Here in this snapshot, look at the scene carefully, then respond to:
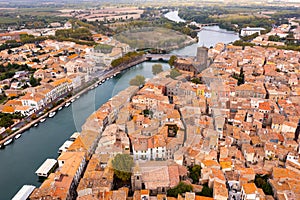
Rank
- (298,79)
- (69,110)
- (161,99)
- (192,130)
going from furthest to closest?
(298,79), (69,110), (161,99), (192,130)

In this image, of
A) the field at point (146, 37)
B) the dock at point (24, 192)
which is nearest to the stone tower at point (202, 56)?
the field at point (146, 37)

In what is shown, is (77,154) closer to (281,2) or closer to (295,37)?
(295,37)

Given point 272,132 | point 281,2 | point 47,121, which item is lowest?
point 47,121

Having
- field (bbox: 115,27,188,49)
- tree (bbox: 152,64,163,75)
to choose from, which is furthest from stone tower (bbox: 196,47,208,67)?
field (bbox: 115,27,188,49)

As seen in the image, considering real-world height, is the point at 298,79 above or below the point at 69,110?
above

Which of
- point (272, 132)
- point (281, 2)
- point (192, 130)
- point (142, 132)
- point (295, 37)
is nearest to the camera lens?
point (142, 132)

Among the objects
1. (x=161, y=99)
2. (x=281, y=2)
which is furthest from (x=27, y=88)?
(x=281, y=2)
